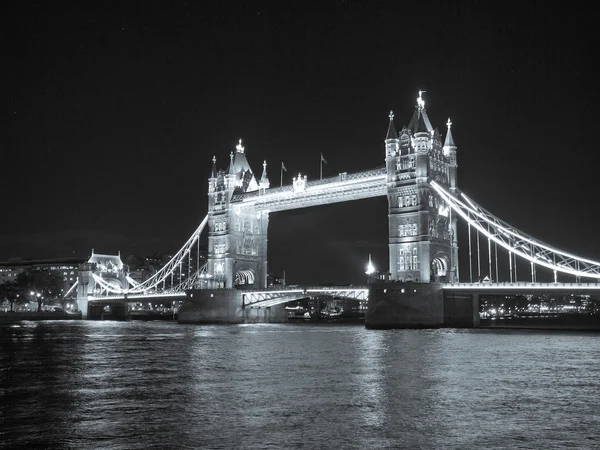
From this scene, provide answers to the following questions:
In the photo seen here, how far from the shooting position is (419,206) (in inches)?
2532

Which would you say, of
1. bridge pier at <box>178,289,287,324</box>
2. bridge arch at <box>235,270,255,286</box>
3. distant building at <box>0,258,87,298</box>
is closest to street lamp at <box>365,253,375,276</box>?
bridge pier at <box>178,289,287,324</box>

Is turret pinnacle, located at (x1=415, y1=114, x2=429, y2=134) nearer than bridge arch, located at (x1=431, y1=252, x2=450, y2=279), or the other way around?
bridge arch, located at (x1=431, y1=252, x2=450, y2=279)

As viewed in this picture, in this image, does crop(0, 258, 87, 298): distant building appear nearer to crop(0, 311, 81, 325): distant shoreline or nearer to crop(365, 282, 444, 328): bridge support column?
crop(0, 311, 81, 325): distant shoreline

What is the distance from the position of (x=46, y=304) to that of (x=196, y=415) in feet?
421

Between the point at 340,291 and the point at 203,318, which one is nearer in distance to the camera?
the point at 340,291

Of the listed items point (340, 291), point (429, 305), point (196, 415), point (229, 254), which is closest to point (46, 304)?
point (229, 254)

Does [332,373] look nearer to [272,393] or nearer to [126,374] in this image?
[272,393]

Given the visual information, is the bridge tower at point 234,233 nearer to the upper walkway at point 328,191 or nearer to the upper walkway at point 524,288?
the upper walkway at point 328,191

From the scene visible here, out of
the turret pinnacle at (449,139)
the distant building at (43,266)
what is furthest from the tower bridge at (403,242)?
the distant building at (43,266)

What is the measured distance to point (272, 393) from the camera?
18344mm

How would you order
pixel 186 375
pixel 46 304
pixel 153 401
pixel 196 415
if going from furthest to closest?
1. pixel 46 304
2. pixel 186 375
3. pixel 153 401
4. pixel 196 415

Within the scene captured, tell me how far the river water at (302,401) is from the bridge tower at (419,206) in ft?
109

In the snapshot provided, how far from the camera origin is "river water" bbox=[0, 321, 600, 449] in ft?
41.3

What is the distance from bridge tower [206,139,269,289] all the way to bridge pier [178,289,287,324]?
3.94 metres
